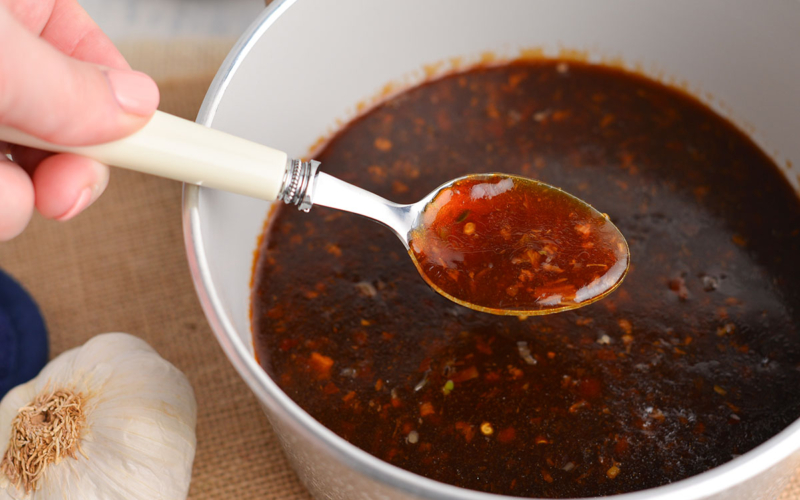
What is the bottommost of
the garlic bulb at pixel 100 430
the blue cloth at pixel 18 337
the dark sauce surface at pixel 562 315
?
the blue cloth at pixel 18 337

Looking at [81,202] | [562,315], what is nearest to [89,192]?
[81,202]

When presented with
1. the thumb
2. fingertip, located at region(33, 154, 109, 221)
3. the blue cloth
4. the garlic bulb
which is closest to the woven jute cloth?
the blue cloth

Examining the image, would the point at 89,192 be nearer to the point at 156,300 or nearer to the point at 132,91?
the point at 132,91

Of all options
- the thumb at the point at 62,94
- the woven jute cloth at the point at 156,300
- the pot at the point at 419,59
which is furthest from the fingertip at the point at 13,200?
the woven jute cloth at the point at 156,300

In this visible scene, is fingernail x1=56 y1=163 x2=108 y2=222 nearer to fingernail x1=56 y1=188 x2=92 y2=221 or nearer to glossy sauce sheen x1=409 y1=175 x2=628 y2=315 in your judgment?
fingernail x1=56 y1=188 x2=92 y2=221

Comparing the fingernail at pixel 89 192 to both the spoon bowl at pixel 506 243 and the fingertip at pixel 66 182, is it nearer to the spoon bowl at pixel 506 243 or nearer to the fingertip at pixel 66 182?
the fingertip at pixel 66 182

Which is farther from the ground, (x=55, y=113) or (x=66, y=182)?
(x=55, y=113)

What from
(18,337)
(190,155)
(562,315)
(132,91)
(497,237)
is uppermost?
(132,91)
